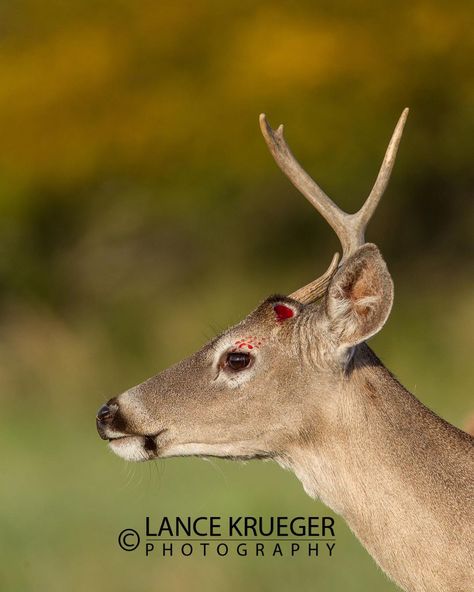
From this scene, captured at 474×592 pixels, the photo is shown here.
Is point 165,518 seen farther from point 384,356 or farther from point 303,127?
point 303,127

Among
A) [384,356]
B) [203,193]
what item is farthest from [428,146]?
[384,356]

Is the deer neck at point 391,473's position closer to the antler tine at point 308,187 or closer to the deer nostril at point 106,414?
the antler tine at point 308,187

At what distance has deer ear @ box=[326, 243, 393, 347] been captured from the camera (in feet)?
16.5

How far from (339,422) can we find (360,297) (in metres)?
0.41

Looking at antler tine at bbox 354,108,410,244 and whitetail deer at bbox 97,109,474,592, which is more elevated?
antler tine at bbox 354,108,410,244

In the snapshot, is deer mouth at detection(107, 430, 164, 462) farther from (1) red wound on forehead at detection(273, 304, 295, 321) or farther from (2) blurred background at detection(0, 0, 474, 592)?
(2) blurred background at detection(0, 0, 474, 592)

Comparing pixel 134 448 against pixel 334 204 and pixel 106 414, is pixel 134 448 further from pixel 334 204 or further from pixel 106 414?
pixel 334 204

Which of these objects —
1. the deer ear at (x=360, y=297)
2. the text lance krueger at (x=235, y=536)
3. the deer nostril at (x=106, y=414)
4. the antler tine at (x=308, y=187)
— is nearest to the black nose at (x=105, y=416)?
the deer nostril at (x=106, y=414)

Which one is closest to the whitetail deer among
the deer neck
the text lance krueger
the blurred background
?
the deer neck

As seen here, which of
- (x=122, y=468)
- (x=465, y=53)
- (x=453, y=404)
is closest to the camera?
(x=122, y=468)

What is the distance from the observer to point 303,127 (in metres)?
18.2

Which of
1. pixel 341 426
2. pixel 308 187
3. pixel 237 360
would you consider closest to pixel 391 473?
pixel 341 426

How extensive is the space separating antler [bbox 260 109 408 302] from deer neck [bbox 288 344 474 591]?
0.48 metres

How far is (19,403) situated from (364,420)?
24.4 feet
